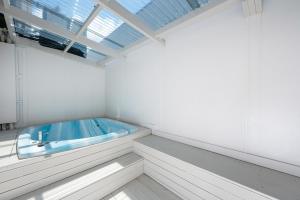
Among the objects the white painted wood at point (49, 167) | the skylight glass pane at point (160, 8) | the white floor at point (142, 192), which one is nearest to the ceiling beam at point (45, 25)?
the skylight glass pane at point (160, 8)

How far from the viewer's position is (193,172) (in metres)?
1.43

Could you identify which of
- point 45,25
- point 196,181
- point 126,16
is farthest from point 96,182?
point 45,25

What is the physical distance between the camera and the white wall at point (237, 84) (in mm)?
1231

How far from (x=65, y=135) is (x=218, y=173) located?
2.50 m

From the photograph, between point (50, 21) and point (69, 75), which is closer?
point (50, 21)

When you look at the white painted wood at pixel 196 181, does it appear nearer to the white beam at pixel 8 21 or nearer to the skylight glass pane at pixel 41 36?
the white beam at pixel 8 21

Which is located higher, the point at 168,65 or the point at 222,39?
the point at 222,39

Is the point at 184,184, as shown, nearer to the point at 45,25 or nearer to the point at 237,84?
the point at 237,84

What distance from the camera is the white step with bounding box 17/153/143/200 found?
131 centimetres

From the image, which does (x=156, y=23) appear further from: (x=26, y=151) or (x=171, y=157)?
(x=26, y=151)

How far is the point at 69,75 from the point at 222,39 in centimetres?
332

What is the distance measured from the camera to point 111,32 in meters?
2.37

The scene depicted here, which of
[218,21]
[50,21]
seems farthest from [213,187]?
[50,21]

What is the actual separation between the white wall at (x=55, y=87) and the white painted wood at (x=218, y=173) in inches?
93.3
